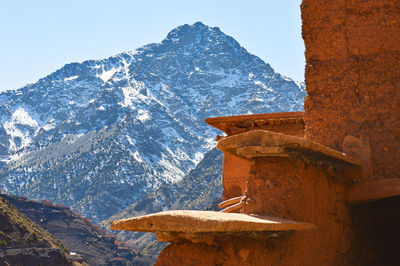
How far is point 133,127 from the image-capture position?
7490 inches

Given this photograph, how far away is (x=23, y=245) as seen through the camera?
1336 inches

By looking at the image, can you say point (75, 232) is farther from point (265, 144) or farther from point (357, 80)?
point (265, 144)

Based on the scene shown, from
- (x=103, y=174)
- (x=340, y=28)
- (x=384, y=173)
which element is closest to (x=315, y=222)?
(x=384, y=173)

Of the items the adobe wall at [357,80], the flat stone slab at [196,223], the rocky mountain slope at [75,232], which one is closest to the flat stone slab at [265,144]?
the flat stone slab at [196,223]

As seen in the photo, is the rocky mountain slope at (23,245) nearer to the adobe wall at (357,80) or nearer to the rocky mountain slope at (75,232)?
the rocky mountain slope at (75,232)

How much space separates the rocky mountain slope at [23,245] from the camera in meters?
31.2

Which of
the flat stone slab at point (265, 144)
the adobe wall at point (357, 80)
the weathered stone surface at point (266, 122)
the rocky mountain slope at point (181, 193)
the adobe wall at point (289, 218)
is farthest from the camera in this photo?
the rocky mountain slope at point (181, 193)

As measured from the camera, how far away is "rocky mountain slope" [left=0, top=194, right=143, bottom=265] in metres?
55.0

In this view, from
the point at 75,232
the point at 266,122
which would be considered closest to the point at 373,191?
the point at 266,122

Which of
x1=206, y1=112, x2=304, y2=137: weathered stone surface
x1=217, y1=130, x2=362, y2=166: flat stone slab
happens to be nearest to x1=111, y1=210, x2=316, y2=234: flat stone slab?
x1=217, y1=130, x2=362, y2=166: flat stone slab

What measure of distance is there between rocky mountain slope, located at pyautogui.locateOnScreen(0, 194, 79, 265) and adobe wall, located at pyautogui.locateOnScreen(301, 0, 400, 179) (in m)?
27.2

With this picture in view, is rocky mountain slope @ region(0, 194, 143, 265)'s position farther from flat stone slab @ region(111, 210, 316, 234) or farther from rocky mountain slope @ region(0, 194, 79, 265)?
flat stone slab @ region(111, 210, 316, 234)

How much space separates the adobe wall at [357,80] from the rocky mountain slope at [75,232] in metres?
48.8

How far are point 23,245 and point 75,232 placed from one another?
24039 millimetres
